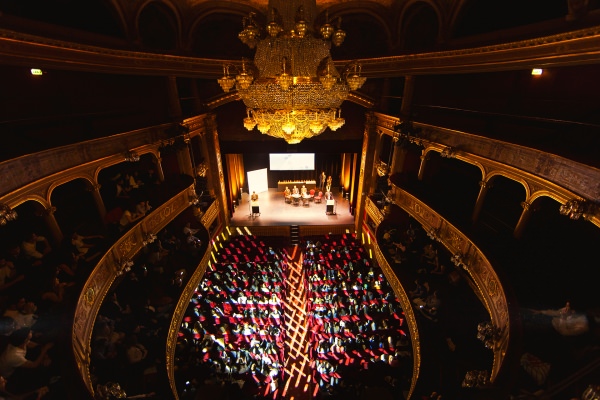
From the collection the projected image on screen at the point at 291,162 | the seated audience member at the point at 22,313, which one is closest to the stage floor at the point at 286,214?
the projected image on screen at the point at 291,162

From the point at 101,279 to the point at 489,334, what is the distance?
755 centimetres

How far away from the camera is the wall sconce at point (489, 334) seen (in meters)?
5.22

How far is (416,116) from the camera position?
9562 mm

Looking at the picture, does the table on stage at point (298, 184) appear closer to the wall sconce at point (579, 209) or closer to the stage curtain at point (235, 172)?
the stage curtain at point (235, 172)

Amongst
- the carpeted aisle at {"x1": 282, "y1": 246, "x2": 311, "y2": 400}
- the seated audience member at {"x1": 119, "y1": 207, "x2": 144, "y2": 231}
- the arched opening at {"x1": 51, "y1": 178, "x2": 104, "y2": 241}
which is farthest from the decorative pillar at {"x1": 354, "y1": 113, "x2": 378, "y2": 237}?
the arched opening at {"x1": 51, "y1": 178, "x2": 104, "y2": 241}

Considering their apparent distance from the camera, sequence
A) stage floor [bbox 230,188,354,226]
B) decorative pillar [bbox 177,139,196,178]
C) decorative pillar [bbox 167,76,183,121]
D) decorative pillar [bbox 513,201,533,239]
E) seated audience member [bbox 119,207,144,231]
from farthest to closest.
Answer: stage floor [bbox 230,188,354,226]
decorative pillar [bbox 177,139,196,178]
decorative pillar [bbox 167,76,183,121]
seated audience member [bbox 119,207,144,231]
decorative pillar [bbox 513,201,533,239]

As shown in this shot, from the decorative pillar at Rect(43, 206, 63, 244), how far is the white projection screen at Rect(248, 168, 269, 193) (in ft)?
33.8

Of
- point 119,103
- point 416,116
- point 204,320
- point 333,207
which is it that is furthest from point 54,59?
point 333,207

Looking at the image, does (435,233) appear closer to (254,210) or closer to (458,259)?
(458,259)

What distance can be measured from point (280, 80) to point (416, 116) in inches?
248

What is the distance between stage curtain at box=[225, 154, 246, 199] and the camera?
15242 millimetres

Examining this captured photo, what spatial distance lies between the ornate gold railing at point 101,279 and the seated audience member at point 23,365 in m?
0.45

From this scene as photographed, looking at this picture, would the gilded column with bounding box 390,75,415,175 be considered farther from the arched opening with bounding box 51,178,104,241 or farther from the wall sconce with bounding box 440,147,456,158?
the arched opening with bounding box 51,178,104,241

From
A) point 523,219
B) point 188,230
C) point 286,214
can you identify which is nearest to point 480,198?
point 523,219
